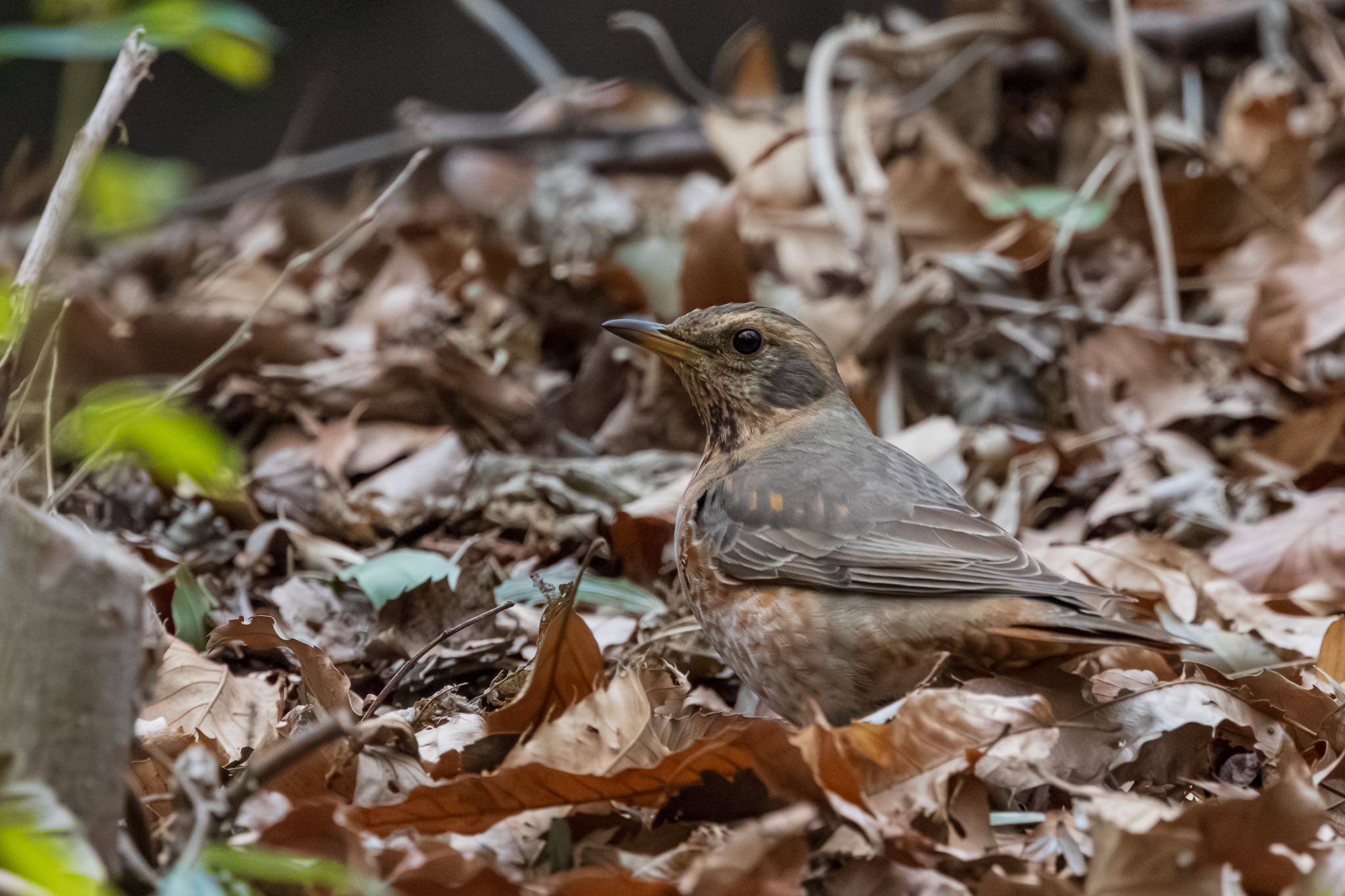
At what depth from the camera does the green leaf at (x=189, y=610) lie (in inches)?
145

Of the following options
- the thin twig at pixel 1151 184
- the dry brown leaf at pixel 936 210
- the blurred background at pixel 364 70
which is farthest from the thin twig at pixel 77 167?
the blurred background at pixel 364 70

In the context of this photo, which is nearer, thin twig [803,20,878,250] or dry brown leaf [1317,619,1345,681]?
dry brown leaf [1317,619,1345,681]

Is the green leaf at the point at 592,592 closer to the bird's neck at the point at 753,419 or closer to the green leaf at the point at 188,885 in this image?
the bird's neck at the point at 753,419

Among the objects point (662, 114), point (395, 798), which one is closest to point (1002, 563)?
point (395, 798)

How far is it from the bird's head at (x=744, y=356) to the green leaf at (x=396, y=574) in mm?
963

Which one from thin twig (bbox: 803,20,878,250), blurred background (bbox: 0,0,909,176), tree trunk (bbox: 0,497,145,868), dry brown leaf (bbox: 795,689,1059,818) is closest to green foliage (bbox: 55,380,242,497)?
tree trunk (bbox: 0,497,145,868)

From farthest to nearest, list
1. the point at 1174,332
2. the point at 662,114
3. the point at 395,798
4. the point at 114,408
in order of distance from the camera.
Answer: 1. the point at 662,114
2. the point at 1174,332
3. the point at 395,798
4. the point at 114,408

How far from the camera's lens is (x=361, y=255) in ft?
22.1

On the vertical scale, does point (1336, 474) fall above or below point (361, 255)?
below

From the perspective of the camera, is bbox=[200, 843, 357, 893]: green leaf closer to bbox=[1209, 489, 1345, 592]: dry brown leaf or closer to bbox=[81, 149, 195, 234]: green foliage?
bbox=[81, 149, 195, 234]: green foliage

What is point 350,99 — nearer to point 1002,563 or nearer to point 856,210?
point 856,210

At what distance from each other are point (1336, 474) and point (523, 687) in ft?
11.5

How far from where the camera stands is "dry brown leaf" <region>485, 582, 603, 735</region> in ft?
9.57

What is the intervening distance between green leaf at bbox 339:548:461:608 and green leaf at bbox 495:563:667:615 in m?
0.19
